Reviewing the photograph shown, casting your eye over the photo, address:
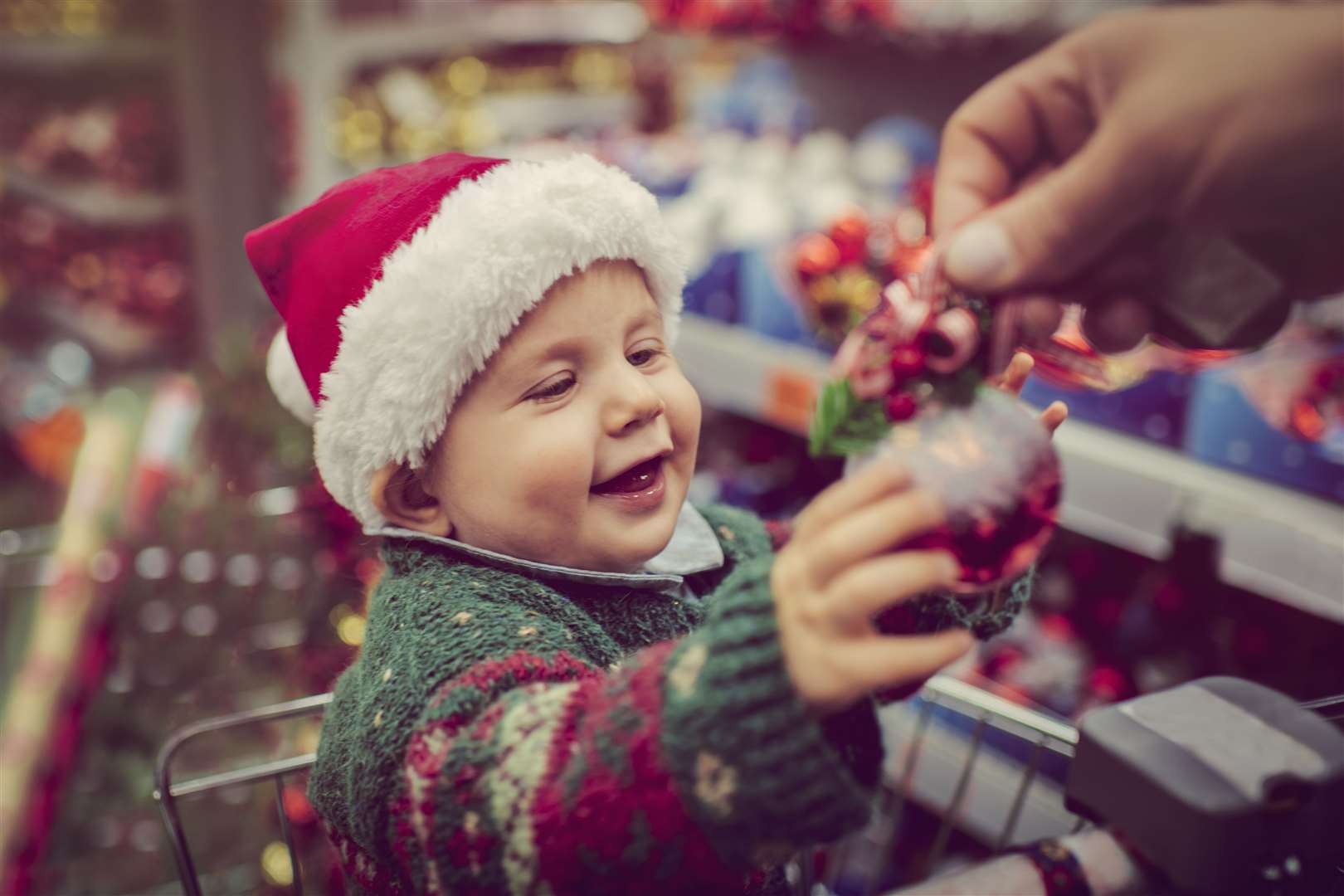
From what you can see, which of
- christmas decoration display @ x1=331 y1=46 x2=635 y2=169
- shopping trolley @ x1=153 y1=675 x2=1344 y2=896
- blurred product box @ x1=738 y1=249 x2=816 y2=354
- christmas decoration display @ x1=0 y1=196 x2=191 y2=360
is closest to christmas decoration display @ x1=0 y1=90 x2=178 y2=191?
christmas decoration display @ x1=0 y1=196 x2=191 y2=360

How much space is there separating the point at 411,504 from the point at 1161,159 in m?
0.55

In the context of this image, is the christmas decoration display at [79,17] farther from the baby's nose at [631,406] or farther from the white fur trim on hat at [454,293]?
the baby's nose at [631,406]

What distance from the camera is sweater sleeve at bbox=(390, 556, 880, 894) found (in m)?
0.54

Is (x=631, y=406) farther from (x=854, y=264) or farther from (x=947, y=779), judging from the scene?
(x=947, y=779)

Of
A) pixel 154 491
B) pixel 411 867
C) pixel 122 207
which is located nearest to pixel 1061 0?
pixel 411 867

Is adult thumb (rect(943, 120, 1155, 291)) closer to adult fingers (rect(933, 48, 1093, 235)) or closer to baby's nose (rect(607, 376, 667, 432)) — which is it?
adult fingers (rect(933, 48, 1093, 235))

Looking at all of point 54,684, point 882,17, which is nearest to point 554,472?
point 882,17

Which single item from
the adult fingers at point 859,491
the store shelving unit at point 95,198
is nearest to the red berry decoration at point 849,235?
the adult fingers at point 859,491

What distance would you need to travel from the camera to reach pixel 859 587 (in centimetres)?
51

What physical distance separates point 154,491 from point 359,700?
1.44 m

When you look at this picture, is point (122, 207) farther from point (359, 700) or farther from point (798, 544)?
point (798, 544)

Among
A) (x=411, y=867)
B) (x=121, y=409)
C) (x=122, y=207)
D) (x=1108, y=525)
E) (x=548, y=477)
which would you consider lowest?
(x=121, y=409)

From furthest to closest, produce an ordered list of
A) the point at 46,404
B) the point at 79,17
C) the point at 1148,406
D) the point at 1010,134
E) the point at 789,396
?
the point at 79,17 < the point at 46,404 < the point at 789,396 < the point at 1148,406 < the point at 1010,134

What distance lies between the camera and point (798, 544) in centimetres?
55
